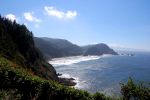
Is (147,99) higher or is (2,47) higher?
(2,47)

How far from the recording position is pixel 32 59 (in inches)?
4178

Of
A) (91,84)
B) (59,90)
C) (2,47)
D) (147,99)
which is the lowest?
(91,84)

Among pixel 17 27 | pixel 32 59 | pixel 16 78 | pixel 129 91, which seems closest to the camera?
pixel 16 78

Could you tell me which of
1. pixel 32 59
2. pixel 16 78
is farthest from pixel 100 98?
pixel 32 59

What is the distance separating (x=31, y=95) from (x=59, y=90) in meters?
3.47

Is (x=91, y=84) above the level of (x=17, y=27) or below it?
below

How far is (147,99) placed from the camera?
31.4 meters

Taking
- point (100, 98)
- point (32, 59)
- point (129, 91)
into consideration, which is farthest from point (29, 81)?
point (32, 59)

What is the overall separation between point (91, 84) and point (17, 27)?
44.5 meters

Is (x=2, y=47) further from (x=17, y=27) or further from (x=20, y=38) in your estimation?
(x=17, y=27)

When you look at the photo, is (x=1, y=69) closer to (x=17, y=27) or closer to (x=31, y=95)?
(x=31, y=95)

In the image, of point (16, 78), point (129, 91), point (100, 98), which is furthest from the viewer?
point (129, 91)

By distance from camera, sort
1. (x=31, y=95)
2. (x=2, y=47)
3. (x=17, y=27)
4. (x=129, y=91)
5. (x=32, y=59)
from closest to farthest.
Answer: (x=31, y=95), (x=129, y=91), (x=2, y=47), (x=32, y=59), (x=17, y=27)

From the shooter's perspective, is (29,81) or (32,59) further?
(32,59)
